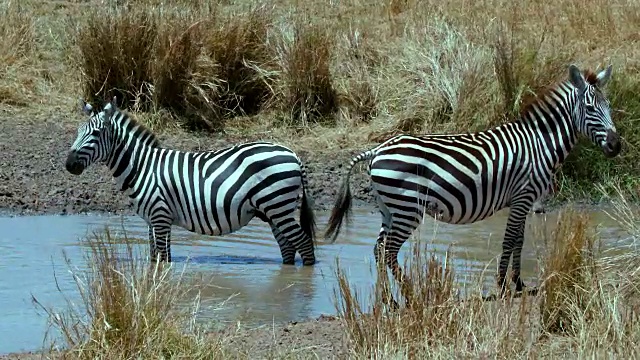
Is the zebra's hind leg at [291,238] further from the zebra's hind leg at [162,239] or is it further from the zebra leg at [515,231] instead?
the zebra leg at [515,231]

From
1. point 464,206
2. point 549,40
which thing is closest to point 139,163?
point 464,206

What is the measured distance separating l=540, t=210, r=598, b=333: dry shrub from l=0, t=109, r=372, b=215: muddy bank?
4883 mm

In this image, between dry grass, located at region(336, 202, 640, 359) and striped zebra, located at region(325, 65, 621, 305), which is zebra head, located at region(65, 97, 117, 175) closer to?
striped zebra, located at region(325, 65, 621, 305)

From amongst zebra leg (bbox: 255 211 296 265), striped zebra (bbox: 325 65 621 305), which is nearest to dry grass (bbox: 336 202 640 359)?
striped zebra (bbox: 325 65 621 305)

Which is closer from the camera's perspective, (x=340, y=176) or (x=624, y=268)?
(x=624, y=268)

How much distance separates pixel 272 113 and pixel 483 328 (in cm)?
814

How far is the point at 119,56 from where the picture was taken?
42.9ft

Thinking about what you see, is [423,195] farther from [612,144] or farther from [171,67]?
[171,67]

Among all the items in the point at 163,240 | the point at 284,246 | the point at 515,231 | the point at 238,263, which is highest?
the point at 515,231

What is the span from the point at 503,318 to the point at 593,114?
311 cm

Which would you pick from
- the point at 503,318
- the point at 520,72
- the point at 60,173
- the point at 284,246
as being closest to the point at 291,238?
the point at 284,246

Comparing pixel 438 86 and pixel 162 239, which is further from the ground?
pixel 438 86

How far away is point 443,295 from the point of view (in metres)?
5.68

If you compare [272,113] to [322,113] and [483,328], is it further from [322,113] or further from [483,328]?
[483,328]
